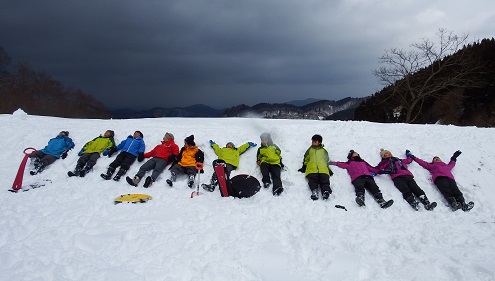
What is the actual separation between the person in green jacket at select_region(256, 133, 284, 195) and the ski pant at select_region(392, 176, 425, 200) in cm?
320

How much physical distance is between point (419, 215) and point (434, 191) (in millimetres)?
Result: 1607

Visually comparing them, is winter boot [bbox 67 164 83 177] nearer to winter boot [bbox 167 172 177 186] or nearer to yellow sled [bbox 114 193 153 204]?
yellow sled [bbox 114 193 153 204]

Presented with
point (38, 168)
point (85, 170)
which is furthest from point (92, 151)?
point (38, 168)

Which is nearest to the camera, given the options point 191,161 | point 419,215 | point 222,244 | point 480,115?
point 222,244

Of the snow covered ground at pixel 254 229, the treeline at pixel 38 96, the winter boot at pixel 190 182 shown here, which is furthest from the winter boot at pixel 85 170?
the treeline at pixel 38 96

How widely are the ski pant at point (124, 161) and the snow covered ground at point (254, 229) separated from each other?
24cm

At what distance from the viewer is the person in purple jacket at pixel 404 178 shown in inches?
279

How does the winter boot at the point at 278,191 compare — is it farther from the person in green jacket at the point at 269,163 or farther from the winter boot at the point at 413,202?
the winter boot at the point at 413,202

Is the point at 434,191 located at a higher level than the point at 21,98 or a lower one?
lower

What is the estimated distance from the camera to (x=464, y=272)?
4.13 meters

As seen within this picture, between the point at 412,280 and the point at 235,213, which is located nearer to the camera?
the point at 412,280

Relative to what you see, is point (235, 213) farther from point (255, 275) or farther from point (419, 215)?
point (419, 215)

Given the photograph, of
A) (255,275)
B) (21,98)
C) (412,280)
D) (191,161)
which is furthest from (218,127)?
(21,98)

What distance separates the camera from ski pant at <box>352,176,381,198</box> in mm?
7387
